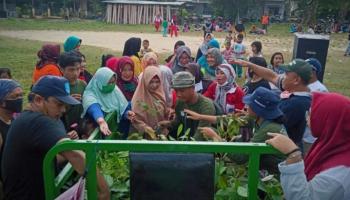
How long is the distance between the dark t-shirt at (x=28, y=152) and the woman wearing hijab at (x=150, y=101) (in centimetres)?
167

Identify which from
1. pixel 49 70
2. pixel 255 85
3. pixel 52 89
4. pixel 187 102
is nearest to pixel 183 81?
pixel 187 102

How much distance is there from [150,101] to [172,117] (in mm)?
339

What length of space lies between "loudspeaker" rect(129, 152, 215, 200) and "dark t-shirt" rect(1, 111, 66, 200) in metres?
0.55

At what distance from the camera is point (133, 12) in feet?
131

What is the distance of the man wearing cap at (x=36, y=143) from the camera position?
225 cm

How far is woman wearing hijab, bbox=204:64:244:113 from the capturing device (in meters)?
4.75

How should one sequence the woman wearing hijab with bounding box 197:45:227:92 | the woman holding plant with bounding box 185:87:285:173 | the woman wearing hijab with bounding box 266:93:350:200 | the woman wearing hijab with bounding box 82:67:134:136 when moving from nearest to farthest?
1. the woman wearing hijab with bounding box 266:93:350:200
2. the woman holding plant with bounding box 185:87:285:173
3. the woman wearing hijab with bounding box 82:67:134:136
4. the woman wearing hijab with bounding box 197:45:227:92

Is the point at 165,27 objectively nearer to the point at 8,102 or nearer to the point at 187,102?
the point at 187,102

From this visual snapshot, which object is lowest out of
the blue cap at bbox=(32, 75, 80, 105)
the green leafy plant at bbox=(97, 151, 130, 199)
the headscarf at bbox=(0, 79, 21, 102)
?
the green leafy plant at bbox=(97, 151, 130, 199)

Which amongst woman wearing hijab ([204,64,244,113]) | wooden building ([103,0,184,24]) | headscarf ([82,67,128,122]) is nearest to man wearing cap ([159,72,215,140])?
headscarf ([82,67,128,122])

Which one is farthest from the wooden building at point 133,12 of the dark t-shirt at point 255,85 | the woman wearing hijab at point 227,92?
the woman wearing hijab at point 227,92

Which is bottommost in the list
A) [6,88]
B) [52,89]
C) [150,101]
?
[150,101]

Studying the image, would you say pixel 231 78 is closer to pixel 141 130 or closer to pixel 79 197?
pixel 141 130

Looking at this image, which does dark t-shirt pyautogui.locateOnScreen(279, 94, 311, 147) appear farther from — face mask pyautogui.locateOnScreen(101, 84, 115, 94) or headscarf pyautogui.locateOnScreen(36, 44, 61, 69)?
headscarf pyautogui.locateOnScreen(36, 44, 61, 69)
